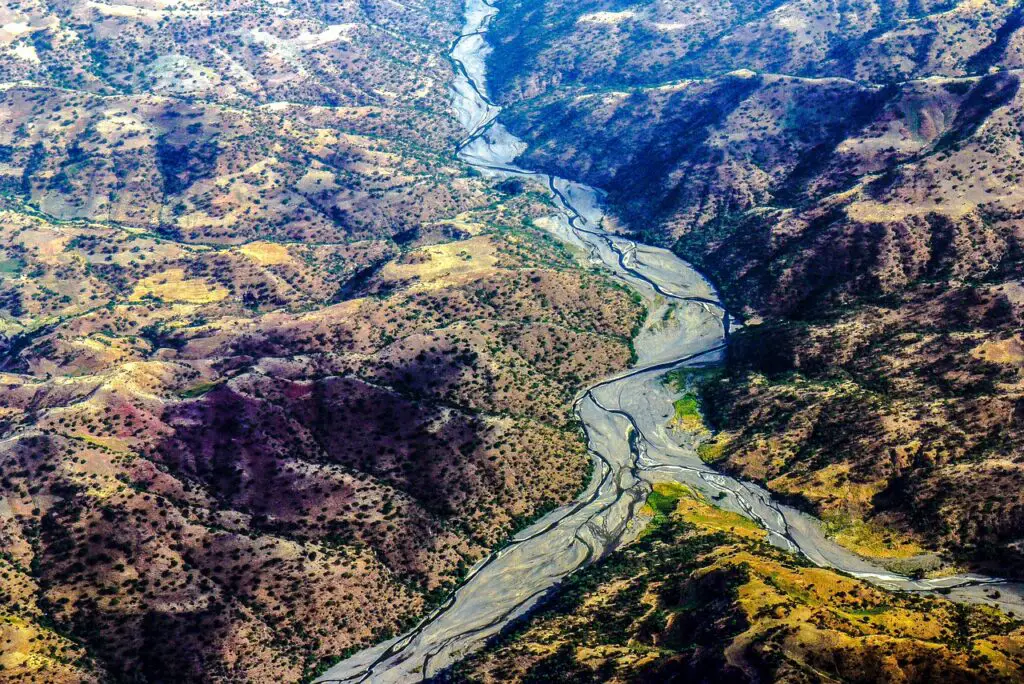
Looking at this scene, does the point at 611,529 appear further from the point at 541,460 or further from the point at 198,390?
the point at 198,390

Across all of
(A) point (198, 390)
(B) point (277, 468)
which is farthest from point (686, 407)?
(A) point (198, 390)

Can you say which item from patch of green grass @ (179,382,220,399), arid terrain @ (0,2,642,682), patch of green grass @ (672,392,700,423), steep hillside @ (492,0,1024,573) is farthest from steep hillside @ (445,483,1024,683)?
patch of green grass @ (179,382,220,399)

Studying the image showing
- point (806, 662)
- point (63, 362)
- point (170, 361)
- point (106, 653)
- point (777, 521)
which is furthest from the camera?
point (63, 362)

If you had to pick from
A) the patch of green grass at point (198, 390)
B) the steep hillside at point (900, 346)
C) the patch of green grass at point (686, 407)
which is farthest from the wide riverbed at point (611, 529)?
the patch of green grass at point (198, 390)

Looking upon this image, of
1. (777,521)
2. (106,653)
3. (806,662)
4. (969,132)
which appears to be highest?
(969,132)

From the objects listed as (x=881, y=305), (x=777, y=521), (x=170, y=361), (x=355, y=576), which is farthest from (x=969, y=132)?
(x=170, y=361)

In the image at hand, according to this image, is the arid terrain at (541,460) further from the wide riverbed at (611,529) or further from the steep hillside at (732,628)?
the wide riverbed at (611,529)

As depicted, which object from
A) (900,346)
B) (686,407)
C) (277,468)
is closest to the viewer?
(277,468)

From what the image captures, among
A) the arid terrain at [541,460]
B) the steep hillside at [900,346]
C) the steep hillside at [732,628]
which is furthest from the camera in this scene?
the steep hillside at [900,346]

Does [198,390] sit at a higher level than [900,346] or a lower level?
lower

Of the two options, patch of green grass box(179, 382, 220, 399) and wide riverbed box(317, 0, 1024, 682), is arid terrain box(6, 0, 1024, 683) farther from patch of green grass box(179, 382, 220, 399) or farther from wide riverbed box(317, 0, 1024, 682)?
wide riverbed box(317, 0, 1024, 682)

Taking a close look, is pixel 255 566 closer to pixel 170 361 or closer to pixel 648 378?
pixel 170 361
